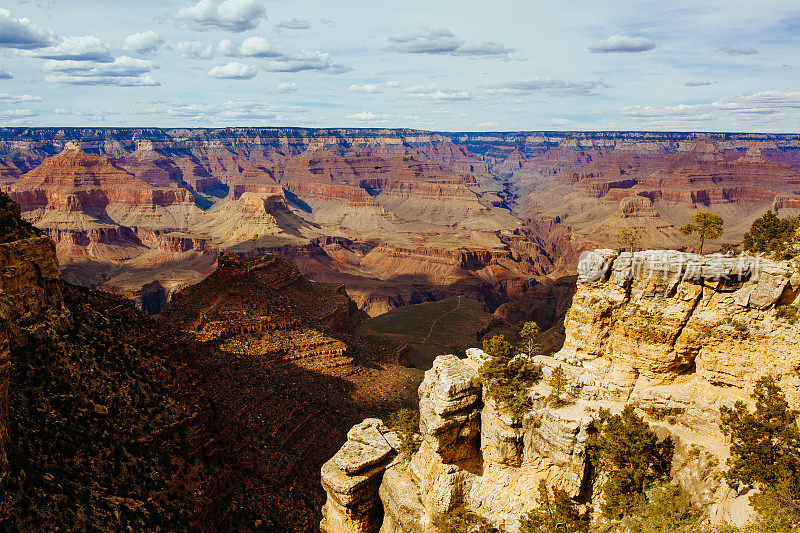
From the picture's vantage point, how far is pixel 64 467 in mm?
26047

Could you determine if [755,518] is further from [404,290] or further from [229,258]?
[404,290]

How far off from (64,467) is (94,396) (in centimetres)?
549

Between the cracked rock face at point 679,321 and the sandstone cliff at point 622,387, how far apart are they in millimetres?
51

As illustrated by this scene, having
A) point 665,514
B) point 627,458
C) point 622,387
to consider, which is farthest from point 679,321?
point 665,514

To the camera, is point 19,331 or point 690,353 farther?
point 19,331

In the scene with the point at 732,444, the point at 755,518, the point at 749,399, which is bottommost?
the point at 755,518

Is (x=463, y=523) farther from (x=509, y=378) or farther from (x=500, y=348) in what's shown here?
(x=500, y=348)

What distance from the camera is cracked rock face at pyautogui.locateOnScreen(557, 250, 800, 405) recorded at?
79.2 feet

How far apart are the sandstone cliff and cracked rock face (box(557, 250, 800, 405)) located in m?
0.05

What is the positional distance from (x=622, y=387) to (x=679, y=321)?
4.38 metres

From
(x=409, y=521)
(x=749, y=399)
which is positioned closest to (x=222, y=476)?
(x=409, y=521)

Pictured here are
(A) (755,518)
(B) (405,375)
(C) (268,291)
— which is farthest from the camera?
(C) (268,291)

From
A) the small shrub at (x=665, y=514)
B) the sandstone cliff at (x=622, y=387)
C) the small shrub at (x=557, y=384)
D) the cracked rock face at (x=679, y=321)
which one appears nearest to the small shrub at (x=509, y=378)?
the sandstone cliff at (x=622, y=387)

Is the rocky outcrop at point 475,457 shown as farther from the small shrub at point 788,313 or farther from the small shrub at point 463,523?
the small shrub at point 788,313
